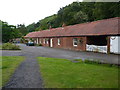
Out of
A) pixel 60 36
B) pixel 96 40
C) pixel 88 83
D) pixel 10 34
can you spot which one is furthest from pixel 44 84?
pixel 10 34

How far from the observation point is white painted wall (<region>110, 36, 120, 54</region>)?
2114cm

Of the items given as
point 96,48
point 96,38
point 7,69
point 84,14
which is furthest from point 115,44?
point 84,14

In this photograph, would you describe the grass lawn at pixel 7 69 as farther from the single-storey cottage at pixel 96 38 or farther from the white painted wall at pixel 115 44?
the single-storey cottage at pixel 96 38

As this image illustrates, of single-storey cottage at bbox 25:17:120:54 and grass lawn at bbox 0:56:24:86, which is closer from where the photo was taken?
grass lawn at bbox 0:56:24:86

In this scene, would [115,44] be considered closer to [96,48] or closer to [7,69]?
[96,48]

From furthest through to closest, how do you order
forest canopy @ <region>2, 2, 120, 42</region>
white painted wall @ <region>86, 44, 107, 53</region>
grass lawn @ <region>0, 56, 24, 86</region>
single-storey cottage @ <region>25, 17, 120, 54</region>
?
forest canopy @ <region>2, 2, 120, 42</region> < white painted wall @ <region>86, 44, 107, 53</region> < single-storey cottage @ <region>25, 17, 120, 54</region> < grass lawn @ <region>0, 56, 24, 86</region>

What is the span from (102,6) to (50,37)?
54.1ft

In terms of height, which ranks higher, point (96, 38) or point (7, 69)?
point (96, 38)

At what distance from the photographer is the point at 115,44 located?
2130 cm

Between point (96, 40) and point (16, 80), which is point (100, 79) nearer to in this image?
point (16, 80)

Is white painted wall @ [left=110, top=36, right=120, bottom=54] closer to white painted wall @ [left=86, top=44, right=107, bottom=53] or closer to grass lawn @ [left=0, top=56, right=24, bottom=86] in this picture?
white painted wall @ [left=86, top=44, right=107, bottom=53]

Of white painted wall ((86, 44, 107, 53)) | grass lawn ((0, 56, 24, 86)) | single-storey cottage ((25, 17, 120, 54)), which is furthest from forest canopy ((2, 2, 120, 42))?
grass lawn ((0, 56, 24, 86))

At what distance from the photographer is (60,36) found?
3562 cm

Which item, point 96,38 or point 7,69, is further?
point 96,38
